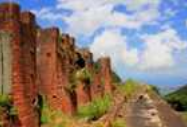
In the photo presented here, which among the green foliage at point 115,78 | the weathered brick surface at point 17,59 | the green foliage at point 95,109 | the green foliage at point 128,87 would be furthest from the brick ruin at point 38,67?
the green foliage at point 115,78

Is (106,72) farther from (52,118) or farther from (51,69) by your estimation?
(52,118)

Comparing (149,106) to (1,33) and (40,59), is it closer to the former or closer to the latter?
(40,59)

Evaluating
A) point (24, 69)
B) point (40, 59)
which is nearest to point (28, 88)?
point (24, 69)

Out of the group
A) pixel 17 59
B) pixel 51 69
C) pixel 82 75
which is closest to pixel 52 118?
pixel 51 69

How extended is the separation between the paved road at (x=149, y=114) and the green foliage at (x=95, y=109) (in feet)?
8.22

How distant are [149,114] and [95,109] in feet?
46.6

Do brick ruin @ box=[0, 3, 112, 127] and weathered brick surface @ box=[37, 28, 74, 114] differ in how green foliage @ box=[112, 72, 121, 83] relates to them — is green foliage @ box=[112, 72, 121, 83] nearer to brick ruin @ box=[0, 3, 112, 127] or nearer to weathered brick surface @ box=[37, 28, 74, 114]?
brick ruin @ box=[0, 3, 112, 127]

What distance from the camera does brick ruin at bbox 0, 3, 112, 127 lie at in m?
23.4

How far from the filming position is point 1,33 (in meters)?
23.6

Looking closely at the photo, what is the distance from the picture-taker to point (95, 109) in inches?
1676

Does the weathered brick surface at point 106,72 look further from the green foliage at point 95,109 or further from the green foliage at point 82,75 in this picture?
the green foliage at point 82,75

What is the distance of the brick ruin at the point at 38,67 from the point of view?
23.4 metres

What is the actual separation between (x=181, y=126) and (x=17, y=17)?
29.9m

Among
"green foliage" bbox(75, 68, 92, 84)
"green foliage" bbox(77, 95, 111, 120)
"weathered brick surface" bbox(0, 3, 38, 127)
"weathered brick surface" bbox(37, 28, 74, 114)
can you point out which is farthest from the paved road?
"weathered brick surface" bbox(0, 3, 38, 127)
